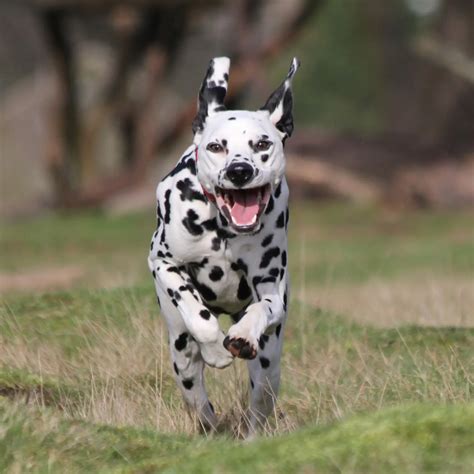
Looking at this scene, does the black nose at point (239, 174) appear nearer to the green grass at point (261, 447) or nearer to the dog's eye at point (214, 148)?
the dog's eye at point (214, 148)

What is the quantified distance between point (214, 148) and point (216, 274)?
25.7 inches

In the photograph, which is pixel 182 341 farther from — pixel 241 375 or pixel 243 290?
pixel 241 375

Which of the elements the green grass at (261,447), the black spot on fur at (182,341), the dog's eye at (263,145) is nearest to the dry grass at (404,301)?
the black spot on fur at (182,341)

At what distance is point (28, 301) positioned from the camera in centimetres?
1003

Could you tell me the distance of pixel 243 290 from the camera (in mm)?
6891

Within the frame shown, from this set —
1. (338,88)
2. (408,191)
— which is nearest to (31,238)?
(408,191)

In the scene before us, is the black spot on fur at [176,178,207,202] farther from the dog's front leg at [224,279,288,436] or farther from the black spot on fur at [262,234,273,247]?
the dog's front leg at [224,279,288,436]

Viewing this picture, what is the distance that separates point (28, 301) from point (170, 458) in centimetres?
442

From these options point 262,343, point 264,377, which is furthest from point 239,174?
point 264,377

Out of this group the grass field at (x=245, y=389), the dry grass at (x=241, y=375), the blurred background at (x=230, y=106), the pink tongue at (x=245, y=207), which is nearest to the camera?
the grass field at (x=245, y=389)

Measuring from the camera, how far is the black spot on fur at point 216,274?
22.1 ft

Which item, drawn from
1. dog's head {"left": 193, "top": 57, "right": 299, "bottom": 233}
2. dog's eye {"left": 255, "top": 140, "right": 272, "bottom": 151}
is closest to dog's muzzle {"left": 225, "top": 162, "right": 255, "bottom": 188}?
dog's head {"left": 193, "top": 57, "right": 299, "bottom": 233}

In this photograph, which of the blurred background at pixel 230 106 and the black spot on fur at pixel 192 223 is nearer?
the black spot on fur at pixel 192 223

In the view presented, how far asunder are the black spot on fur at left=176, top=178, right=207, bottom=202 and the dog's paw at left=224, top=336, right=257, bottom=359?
811 mm
